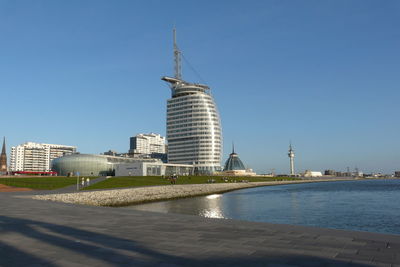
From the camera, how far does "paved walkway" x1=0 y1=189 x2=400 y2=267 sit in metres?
8.81

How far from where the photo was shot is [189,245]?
10906 millimetres

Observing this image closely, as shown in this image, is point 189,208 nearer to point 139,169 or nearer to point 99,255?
point 99,255

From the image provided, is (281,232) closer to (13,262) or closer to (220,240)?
(220,240)

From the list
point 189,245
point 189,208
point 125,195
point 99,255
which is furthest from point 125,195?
point 99,255

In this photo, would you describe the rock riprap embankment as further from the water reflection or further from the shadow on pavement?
the shadow on pavement

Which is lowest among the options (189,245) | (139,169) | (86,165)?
(189,245)

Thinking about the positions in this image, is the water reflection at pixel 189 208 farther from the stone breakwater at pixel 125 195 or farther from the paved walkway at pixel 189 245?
the paved walkway at pixel 189 245

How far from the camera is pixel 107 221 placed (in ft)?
56.5


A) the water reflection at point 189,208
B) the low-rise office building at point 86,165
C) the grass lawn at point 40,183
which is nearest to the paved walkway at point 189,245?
the water reflection at point 189,208

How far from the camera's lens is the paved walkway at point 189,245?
8812 millimetres

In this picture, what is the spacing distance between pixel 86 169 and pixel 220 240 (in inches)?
6364

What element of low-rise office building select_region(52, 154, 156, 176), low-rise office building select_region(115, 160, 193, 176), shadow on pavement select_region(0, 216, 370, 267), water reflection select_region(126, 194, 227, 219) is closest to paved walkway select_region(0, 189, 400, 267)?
shadow on pavement select_region(0, 216, 370, 267)

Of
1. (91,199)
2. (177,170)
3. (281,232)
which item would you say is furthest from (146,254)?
(177,170)

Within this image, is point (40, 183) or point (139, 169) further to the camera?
point (139, 169)
